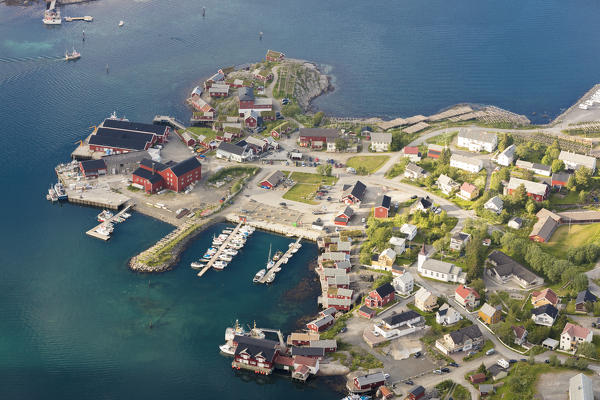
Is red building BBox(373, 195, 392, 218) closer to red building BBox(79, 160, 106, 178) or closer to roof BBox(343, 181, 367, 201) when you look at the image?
roof BBox(343, 181, 367, 201)

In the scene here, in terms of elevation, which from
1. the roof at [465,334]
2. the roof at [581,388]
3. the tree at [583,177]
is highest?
A: the tree at [583,177]

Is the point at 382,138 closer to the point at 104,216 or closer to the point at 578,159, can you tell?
the point at 578,159

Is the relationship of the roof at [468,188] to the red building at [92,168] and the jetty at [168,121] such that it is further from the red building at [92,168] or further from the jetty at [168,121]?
the red building at [92,168]

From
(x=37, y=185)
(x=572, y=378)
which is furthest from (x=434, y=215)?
(x=37, y=185)

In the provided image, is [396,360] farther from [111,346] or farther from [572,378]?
[111,346]

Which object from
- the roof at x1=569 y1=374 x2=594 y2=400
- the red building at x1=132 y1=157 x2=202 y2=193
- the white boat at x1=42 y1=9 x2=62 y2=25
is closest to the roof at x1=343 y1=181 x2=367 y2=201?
the red building at x1=132 y1=157 x2=202 y2=193

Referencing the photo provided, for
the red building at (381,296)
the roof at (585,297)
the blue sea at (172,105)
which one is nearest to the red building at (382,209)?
the blue sea at (172,105)
